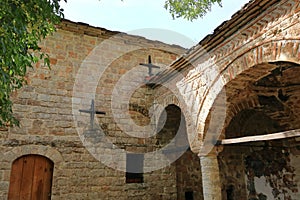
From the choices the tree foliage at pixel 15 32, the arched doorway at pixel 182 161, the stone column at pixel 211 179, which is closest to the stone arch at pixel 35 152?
the tree foliage at pixel 15 32

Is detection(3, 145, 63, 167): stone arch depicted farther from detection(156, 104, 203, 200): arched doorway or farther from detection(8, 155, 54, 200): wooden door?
detection(156, 104, 203, 200): arched doorway

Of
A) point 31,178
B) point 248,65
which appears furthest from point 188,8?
point 31,178

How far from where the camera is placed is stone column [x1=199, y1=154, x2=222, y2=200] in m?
4.30

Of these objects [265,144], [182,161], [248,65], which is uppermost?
[248,65]

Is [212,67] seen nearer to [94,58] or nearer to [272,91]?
[272,91]

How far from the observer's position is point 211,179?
14.4ft

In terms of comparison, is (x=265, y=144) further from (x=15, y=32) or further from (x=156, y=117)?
(x=15, y=32)

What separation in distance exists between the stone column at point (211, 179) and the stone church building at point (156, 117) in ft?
0.06

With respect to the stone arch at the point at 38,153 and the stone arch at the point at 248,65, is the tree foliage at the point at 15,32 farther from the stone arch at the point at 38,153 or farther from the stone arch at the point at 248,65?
the stone arch at the point at 248,65

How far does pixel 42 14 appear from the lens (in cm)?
241

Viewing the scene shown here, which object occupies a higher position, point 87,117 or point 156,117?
point 156,117

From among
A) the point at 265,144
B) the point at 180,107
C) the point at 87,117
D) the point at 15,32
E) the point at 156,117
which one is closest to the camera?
the point at 15,32

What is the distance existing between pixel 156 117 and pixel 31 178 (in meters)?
3.02

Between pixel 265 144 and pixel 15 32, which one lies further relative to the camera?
pixel 265 144
